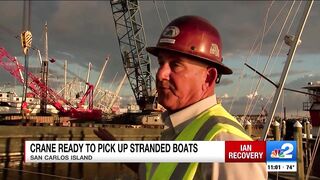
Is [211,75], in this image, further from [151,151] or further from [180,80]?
[151,151]

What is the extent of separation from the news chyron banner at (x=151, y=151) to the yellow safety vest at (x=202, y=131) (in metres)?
0.05

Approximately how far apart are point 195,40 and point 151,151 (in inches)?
57.5

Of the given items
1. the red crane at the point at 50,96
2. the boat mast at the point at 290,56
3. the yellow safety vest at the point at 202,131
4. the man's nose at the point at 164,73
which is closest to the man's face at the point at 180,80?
the man's nose at the point at 164,73

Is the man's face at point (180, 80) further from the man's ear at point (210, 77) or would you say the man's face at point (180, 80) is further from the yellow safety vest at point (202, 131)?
the yellow safety vest at point (202, 131)

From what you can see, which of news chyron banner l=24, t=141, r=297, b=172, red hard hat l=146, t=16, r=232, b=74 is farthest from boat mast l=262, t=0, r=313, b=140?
red hard hat l=146, t=16, r=232, b=74

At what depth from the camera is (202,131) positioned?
2408 mm

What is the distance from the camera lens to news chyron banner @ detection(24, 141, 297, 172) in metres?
2.46

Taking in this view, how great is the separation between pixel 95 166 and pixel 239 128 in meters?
32.0

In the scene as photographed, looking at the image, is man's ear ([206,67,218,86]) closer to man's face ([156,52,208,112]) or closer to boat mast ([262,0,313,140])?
man's face ([156,52,208,112])

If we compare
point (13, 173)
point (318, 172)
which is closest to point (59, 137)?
point (13, 173)

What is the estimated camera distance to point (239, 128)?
90.4 inches

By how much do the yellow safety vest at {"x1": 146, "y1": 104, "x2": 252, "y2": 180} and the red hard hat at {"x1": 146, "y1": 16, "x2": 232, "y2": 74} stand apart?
331 millimetres

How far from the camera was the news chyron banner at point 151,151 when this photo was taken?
8.08 feet

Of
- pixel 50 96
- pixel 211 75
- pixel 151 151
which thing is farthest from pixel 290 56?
pixel 50 96
